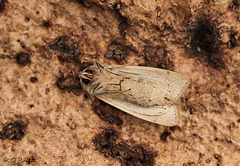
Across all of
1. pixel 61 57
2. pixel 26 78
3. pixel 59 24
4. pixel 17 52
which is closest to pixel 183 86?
pixel 61 57

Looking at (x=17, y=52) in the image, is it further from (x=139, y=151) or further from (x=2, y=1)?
(x=139, y=151)

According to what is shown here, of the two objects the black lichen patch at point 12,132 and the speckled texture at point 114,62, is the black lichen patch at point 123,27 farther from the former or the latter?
the black lichen patch at point 12,132

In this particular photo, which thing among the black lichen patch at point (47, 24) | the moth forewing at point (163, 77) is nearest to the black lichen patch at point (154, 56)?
the moth forewing at point (163, 77)

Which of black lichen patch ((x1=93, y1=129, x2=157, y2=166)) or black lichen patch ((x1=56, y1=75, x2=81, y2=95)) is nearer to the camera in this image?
black lichen patch ((x1=93, y1=129, x2=157, y2=166))

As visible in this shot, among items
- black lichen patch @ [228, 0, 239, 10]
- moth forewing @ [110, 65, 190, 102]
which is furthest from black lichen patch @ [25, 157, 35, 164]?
black lichen patch @ [228, 0, 239, 10]

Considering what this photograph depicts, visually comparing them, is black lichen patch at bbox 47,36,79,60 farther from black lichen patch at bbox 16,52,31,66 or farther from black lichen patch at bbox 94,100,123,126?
black lichen patch at bbox 94,100,123,126

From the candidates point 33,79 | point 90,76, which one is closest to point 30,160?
point 33,79
